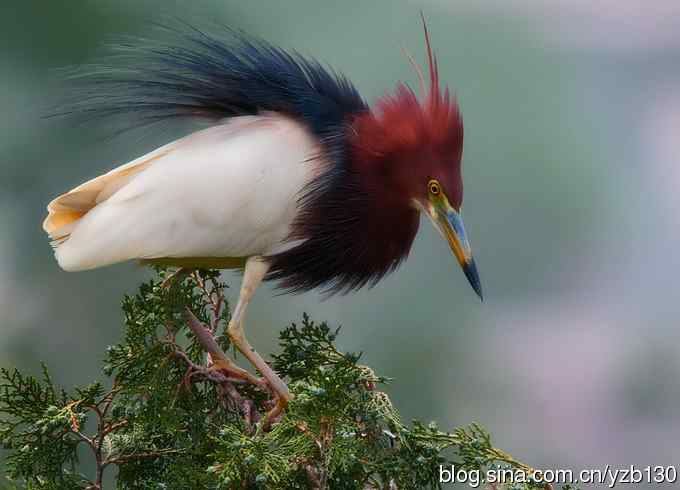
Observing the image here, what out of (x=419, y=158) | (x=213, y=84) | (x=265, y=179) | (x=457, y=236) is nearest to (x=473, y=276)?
(x=457, y=236)

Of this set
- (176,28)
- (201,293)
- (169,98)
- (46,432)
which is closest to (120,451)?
(46,432)

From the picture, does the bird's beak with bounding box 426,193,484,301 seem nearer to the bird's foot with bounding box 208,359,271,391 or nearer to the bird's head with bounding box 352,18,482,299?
the bird's head with bounding box 352,18,482,299

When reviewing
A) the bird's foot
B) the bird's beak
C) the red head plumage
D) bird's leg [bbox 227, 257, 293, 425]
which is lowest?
the bird's foot

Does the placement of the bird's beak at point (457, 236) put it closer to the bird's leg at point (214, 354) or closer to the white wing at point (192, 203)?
the white wing at point (192, 203)

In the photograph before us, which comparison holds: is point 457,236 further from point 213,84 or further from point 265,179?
point 213,84

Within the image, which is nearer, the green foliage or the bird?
the green foliage

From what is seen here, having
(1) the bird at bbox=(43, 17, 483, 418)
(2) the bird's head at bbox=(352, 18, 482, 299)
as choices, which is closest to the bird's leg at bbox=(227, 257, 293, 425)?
(1) the bird at bbox=(43, 17, 483, 418)

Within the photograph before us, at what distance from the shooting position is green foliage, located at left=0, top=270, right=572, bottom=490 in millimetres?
1110

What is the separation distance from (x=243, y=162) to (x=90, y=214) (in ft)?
0.69

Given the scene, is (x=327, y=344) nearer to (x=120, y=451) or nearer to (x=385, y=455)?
(x=385, y=455)

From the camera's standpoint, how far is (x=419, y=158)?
A: 1.38 m

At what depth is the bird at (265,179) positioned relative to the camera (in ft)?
4.43

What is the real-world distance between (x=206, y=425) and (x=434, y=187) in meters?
0.42

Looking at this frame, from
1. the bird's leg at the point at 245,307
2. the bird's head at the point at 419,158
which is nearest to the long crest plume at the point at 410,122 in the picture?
the bird's head at the point at 419,158
